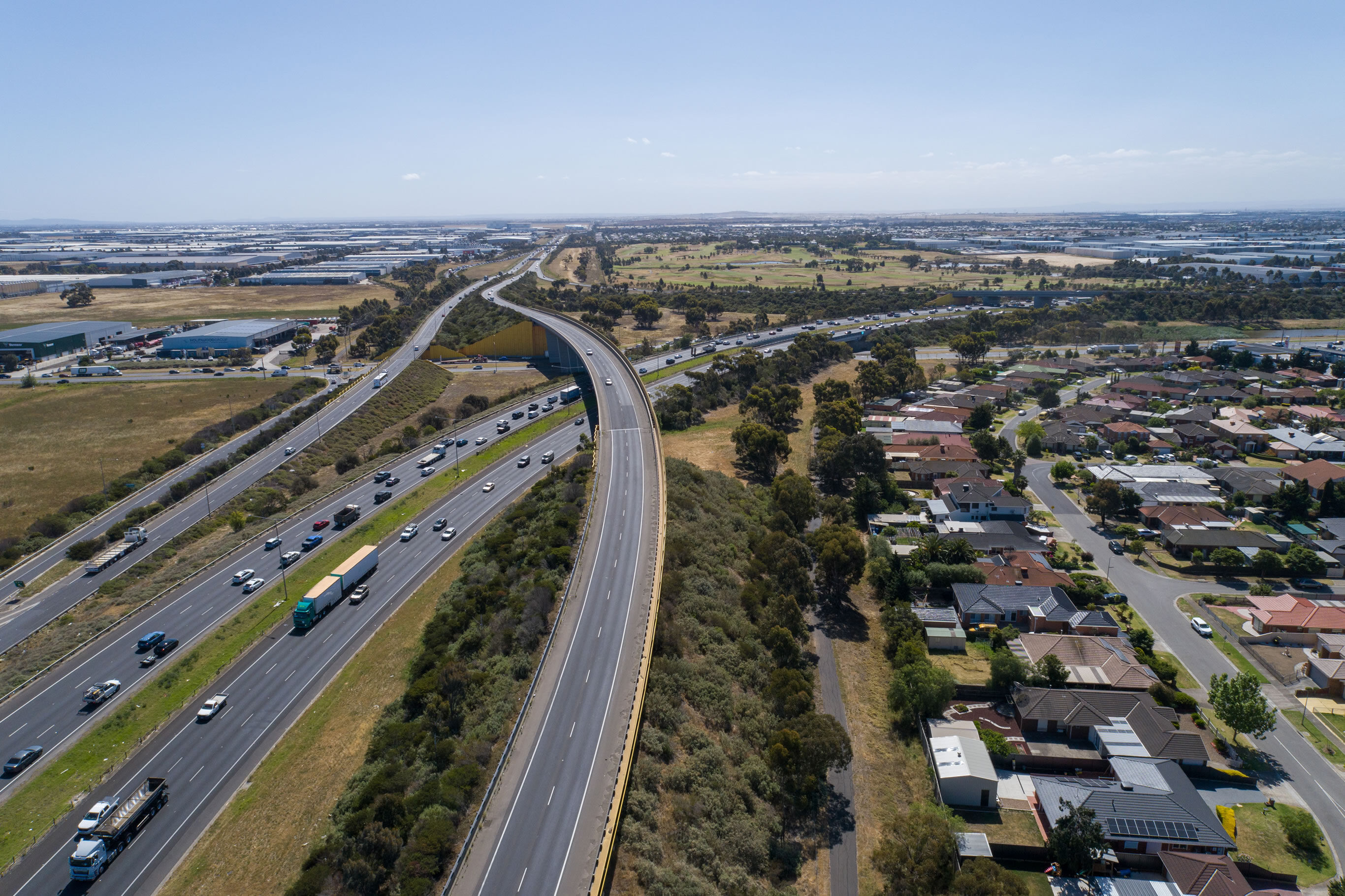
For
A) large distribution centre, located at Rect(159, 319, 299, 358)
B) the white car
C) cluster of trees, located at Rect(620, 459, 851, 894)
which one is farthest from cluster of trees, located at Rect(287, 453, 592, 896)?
large distribution centre, located at Rect(159, 319, 299, 358)

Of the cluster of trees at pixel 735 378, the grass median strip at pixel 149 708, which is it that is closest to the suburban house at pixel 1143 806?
the grass median strip at pixel 149 708

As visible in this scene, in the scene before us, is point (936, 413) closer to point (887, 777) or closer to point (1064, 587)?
point (1064, 587)

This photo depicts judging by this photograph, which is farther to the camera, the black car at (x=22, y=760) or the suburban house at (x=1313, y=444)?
the suburban house at (x=1313, y=444)

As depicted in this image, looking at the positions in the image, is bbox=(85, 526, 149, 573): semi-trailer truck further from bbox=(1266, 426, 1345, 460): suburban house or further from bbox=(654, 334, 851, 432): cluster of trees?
bbox=(1266, 426, 1345, 460): suburban house

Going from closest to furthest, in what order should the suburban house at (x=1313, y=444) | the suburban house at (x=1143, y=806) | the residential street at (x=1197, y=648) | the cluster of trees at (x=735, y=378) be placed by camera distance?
the suburban house at (x=1143, y=806)
the residential street at (x=1197, y=648)
the suburban house at (x=1313, y=444)
the cluster of trees at (x=735, y=378)

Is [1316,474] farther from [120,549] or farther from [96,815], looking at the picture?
[120,549]

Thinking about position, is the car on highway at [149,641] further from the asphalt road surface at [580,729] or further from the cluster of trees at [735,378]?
the cluster of trees at [735,378]

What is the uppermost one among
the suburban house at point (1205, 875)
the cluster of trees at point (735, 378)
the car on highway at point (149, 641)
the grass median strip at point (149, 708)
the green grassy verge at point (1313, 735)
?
the cluster of trees at point (735, 378)

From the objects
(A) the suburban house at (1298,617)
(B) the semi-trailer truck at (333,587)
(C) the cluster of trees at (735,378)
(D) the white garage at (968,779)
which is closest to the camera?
(D) the white garage at (968,779)

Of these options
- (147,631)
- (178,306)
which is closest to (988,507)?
(147,631)
